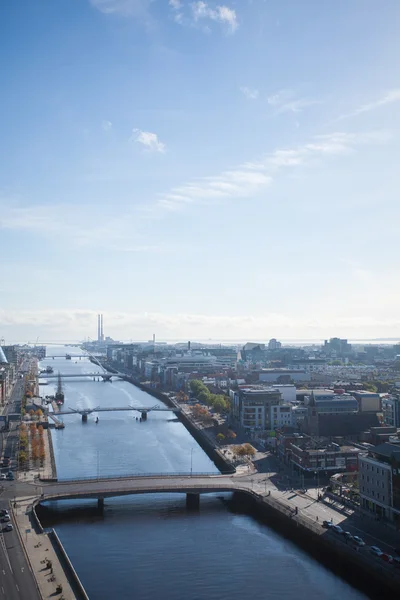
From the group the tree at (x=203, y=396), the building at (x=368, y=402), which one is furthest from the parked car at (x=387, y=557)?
the tree at (x=203, y=396)

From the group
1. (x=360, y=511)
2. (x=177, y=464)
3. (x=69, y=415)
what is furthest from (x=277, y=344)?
(x=360, y=511)

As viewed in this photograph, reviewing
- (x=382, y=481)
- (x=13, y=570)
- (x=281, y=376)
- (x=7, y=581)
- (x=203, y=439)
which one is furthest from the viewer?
(x=281, y=376)

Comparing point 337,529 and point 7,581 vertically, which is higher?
point 337,529

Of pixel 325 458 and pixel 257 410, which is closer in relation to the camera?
pixel 325 458

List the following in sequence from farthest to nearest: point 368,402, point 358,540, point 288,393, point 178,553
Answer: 1. point 288,393
2. point 368,402
3. point 178,553
4. point 358,540

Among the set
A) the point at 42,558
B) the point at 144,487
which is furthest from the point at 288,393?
the point at 42,558

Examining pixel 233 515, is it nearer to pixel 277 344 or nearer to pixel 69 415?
pixel 69 415

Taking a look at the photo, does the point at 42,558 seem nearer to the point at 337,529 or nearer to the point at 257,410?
the point at 337,529
